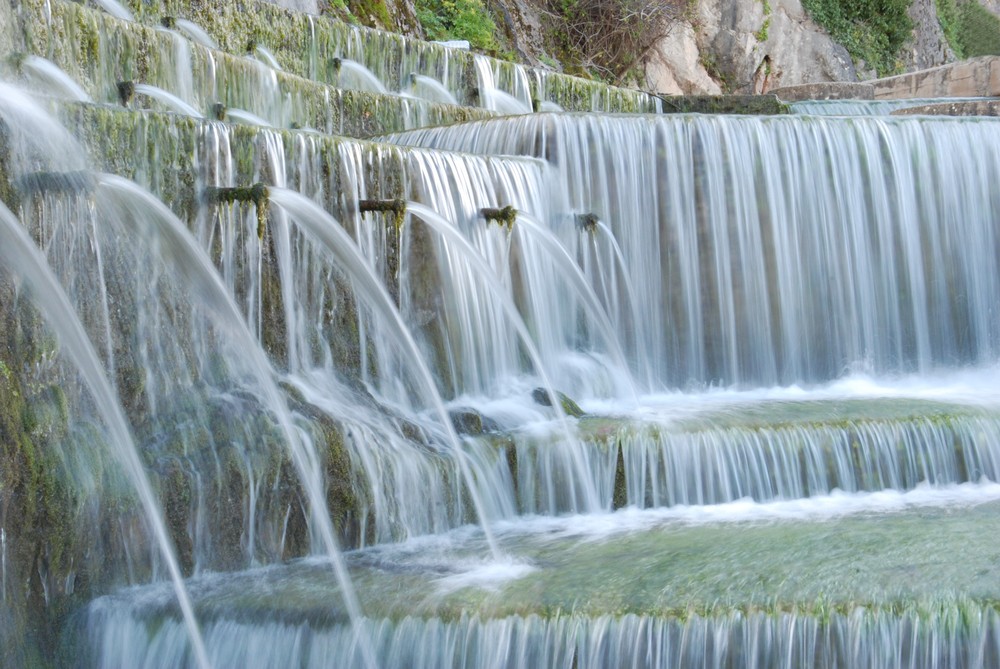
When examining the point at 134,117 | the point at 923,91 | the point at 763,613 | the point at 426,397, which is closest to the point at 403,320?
the point at 426,397

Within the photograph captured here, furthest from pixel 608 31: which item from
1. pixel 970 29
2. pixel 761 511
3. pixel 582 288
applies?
pixel 761 511

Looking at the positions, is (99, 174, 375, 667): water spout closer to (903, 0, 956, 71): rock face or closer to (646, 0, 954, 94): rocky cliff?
(646, 0, 954, 94): rocky cliff

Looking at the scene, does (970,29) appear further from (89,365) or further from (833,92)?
(89,365)

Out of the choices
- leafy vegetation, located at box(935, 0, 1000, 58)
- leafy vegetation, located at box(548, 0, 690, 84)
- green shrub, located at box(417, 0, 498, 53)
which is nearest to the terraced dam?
green shrub, located at box(417, 0, 498, 53)

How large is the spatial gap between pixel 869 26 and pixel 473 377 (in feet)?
71.2

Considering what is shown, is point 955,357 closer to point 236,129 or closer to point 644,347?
point 644,347

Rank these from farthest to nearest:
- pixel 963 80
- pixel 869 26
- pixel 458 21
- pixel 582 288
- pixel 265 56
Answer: pixel 869 26 → pixel 458 21 → pixel 963 80 → pixel 265 56 → pixel 582 288

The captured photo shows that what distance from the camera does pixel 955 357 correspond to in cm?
959

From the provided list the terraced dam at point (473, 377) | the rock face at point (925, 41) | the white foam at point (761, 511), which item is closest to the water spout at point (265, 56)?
the terraced dam at point (473, 377)

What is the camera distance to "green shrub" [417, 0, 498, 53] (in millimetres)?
16656

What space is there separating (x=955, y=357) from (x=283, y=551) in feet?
20.5

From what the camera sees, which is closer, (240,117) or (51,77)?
(51,77)

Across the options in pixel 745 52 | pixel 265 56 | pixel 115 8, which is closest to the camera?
pixel 115 8

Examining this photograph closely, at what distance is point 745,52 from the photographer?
23.2 meters
